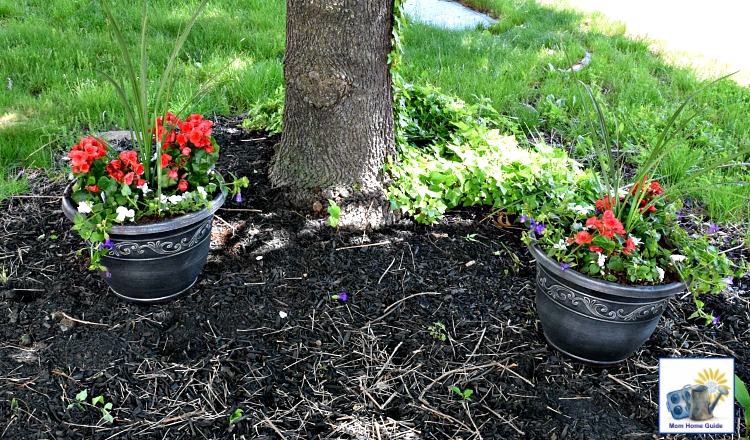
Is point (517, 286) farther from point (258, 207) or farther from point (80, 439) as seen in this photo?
point (80, 439)

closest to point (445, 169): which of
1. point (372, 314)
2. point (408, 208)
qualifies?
point (408, 208)

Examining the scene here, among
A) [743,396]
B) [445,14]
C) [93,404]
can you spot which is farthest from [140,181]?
[445,14]

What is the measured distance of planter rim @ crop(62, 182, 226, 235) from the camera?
238 centimetres

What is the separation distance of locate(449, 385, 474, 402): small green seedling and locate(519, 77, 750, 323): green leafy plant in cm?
59

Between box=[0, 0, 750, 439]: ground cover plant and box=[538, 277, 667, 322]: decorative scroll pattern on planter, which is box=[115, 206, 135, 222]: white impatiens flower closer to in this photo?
box=[0, 0, 750, 439]: ground cover plant

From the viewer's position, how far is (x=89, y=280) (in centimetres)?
277

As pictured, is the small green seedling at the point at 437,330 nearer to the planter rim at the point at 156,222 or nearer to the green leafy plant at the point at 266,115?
the planter rim at the point at 156,222

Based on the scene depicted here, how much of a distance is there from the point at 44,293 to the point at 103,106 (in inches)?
76.4

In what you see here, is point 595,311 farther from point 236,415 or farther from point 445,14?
point 445,14

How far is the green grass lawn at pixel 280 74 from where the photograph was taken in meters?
4.07

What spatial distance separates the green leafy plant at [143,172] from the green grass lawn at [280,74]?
4.11 ft

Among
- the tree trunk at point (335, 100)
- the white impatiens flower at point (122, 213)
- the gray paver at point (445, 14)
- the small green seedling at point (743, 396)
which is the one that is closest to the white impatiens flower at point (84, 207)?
the white impatiens flower at point (122, 213)

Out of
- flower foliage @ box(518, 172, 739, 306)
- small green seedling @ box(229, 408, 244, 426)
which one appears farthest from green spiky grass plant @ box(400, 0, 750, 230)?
small green seedling @ box(229, 408, 244, 426)

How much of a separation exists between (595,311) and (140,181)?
185 centimetres
